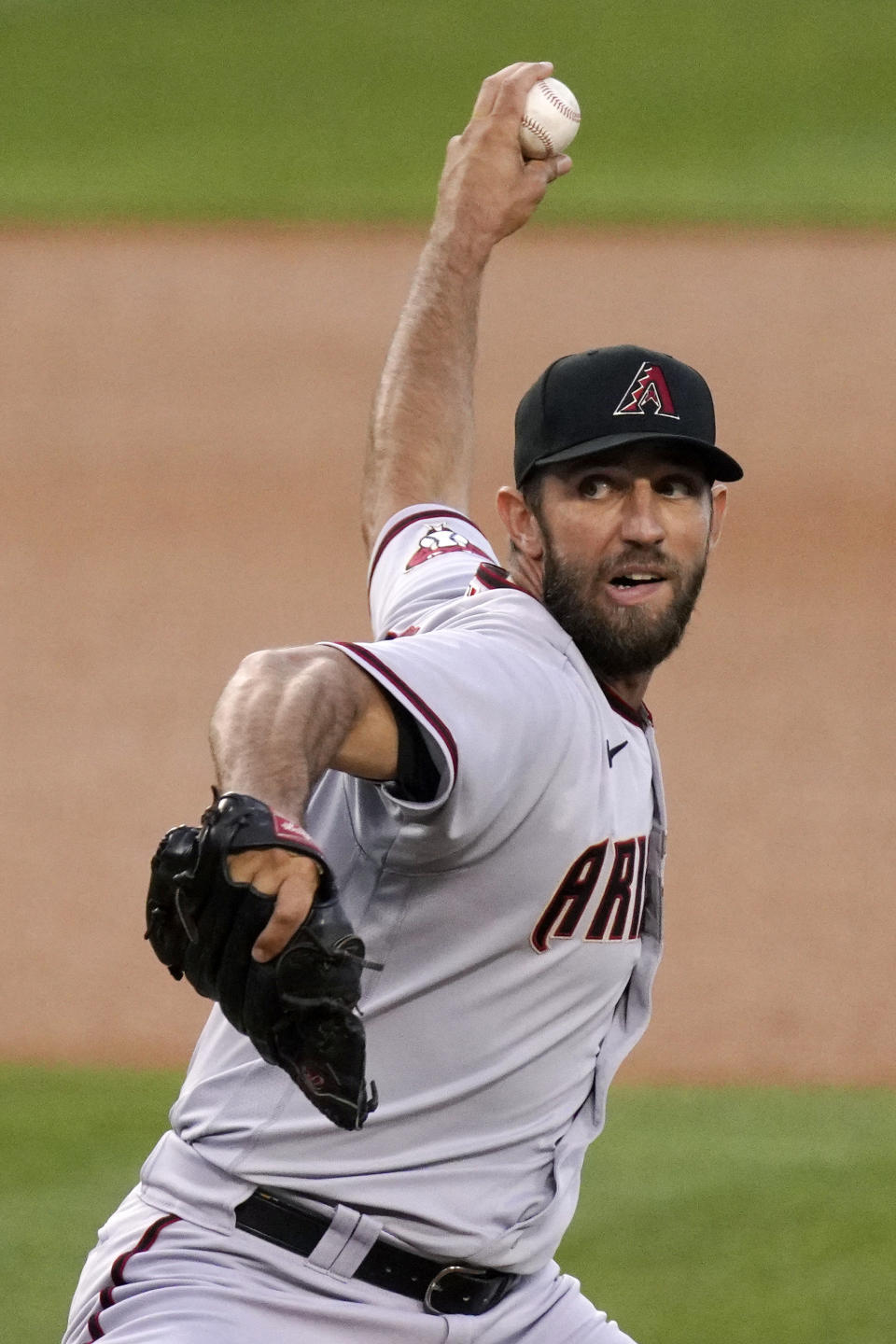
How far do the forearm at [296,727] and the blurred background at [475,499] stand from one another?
291 cm

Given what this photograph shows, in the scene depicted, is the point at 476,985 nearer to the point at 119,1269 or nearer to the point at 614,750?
the point at 614,750

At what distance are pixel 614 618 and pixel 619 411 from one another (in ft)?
1.03

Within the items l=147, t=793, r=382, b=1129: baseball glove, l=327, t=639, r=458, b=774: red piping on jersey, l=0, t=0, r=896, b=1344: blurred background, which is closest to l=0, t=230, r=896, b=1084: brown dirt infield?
l=0, t=0, r=896, b=1344: blurred background

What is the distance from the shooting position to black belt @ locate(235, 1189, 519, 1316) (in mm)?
2457

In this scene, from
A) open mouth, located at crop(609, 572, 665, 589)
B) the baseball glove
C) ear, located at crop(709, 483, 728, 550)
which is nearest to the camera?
the baseball glove

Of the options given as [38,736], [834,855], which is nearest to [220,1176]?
[834,855]

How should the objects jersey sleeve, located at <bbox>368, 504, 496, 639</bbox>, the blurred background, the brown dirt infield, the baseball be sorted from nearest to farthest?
jersey sleeve, located at <bbox>368, 504, 496, 639</bbox> < the baseball < the blurred background < the brown dirt infield

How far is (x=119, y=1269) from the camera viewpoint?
2502mm

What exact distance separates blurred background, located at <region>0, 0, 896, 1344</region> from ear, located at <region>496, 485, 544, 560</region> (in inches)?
96.8

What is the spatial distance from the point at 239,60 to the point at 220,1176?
12.9 m

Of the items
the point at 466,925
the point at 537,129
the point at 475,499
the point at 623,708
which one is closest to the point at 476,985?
the point at 466,925

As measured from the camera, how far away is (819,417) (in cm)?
1016

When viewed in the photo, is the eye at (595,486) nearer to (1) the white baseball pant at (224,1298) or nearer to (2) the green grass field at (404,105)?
(1) the white baseball pant at (224,1298)

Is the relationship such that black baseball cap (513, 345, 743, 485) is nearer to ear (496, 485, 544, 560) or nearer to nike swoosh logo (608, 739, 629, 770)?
ear (496, 485, 544, 560)
